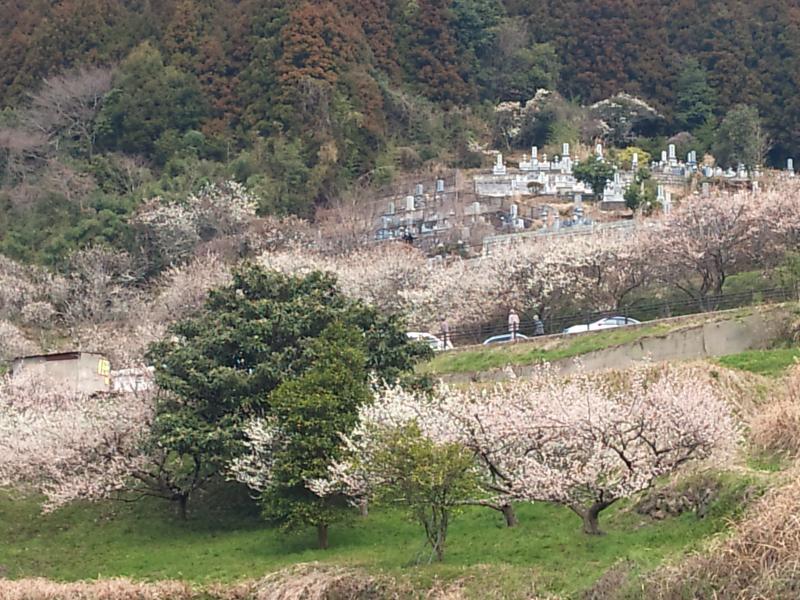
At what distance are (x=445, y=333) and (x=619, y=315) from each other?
4.38 meters

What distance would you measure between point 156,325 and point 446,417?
2067 centimetres

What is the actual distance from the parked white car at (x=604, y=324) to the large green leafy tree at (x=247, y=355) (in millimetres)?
7010

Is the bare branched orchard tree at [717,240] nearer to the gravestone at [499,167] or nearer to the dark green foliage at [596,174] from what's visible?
the dark green foliage at [596,174]

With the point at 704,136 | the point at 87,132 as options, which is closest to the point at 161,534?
the point at 87,132

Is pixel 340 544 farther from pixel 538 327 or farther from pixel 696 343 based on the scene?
pixel 538 327

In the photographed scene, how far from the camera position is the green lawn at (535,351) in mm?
31141

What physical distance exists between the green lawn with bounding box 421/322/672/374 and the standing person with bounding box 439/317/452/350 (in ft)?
5.55

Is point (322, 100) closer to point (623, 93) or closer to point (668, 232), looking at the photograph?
point (623, 93)

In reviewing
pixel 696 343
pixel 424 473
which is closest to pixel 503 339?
pixel 696 343

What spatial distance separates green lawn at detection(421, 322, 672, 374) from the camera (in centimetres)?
3114

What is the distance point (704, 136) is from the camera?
65.1 metres

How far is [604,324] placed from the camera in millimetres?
33906

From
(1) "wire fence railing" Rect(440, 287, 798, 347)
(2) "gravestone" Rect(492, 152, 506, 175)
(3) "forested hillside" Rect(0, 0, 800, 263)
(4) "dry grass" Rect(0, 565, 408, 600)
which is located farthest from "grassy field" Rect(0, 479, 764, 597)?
(2) "gravestone" Rect(492, 152, 506, 175)

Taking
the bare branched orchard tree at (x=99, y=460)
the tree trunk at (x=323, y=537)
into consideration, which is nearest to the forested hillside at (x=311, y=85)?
the bare branched orchard tree at (x=99, y=460)
